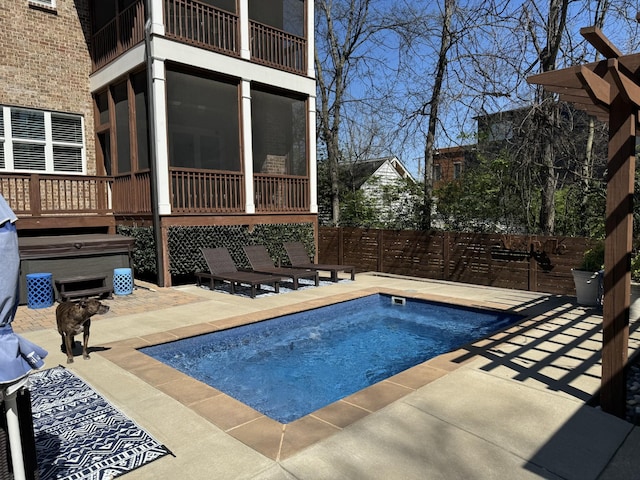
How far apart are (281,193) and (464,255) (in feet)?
16.1

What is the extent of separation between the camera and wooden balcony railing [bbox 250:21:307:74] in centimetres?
1107

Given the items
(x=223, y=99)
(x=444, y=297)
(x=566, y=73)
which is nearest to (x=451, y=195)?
(x=444, y=297)

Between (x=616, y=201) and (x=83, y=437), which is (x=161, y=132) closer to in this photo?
(x=83, y=437)

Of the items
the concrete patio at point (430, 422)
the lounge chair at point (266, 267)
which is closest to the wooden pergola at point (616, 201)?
the concrete patio at point (430, 422)

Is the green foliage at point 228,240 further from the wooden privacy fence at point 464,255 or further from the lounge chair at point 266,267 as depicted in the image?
the wooden privacy fence at point 464,255

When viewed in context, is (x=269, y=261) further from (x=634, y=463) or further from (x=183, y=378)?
(x=634, y=463)

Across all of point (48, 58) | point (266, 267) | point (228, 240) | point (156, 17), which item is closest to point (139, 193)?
point (228, 240)

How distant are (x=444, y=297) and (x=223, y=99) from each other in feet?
23.6

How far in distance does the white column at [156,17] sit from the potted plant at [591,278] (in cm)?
925

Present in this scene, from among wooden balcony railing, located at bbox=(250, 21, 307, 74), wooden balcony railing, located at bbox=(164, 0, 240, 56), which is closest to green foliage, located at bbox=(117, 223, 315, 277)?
wooden balcony railing, located at bbox=(164, 0, 240, 56)

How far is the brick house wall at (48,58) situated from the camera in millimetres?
10133

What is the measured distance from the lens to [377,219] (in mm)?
14625

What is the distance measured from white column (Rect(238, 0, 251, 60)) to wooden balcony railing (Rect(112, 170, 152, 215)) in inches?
146

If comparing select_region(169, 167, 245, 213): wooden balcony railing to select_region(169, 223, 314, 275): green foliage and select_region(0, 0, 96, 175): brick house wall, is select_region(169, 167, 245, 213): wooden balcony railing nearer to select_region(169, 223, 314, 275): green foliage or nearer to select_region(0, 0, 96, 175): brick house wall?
select_region(169, 223, 314, 275): green foliage
